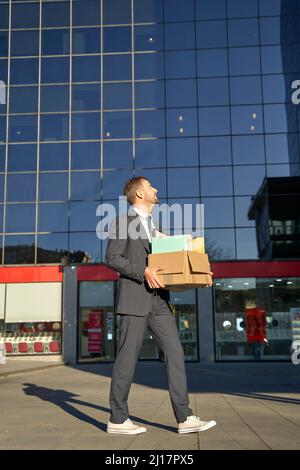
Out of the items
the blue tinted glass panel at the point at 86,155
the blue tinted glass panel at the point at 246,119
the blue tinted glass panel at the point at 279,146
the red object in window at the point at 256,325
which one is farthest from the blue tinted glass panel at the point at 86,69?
the red object in window at the point at 256,325

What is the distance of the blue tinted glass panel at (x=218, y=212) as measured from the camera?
23.5 metres

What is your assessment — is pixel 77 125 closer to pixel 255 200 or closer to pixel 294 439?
pixel 255 200

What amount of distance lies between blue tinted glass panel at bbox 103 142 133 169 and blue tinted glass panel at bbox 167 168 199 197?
79.5 inches

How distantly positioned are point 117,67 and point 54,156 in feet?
17.5

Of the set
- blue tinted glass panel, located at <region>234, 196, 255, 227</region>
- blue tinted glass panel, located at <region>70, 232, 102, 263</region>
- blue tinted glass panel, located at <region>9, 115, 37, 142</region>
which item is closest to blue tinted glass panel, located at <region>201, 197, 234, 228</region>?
blue tinted glass panel, located at <region>234, 196, 255, 227</region>

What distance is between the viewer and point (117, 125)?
25125 millimetres

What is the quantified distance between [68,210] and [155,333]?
20.0m

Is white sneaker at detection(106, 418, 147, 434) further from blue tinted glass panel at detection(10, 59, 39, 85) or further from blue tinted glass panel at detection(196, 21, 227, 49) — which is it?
blue tinted glass panel at detection(10, 59, 39, 85)

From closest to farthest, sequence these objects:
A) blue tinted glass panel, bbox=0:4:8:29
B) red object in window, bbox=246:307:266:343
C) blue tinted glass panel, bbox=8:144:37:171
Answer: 1. red object in window, bbox=246:307:266:343
2. blue tinted glass panel, bbox=8:144:37:171
3. blue tinted glass panel, bbox=0:4:8:29

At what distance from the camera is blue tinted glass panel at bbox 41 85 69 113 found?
25.4m

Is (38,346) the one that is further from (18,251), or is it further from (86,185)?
(86,185)

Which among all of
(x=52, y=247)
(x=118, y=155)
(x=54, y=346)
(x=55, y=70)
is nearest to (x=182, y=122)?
(x=118, y=155)

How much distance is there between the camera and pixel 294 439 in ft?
13.7
